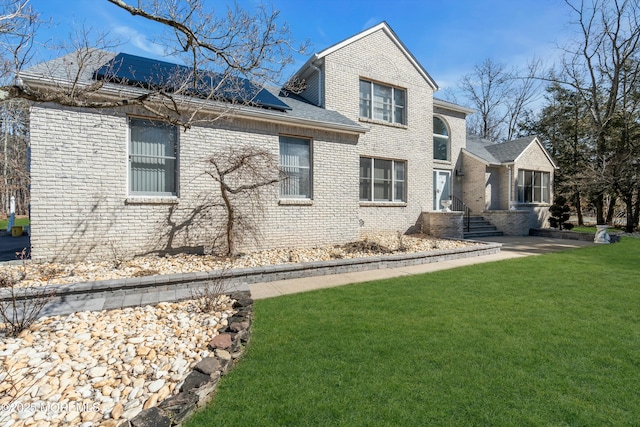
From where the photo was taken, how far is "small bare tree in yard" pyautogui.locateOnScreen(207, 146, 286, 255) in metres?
7.56

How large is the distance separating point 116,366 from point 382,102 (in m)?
11.9

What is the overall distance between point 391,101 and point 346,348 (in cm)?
1124

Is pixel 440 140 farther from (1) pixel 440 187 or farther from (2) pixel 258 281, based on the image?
(2) pixel 258 281

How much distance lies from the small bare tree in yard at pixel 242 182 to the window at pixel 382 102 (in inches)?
205

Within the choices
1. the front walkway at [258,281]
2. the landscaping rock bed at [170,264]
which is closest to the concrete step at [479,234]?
the front walkway at [258,281]

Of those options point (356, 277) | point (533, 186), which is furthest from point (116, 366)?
Answer: point (533, 186)

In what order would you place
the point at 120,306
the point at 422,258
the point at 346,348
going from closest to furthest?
the point at 346,348
the point at 120,306
the point at 422,258

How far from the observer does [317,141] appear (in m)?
9.36

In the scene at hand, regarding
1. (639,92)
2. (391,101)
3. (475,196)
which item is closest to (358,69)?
(391,101)

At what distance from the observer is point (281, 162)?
29.4ft

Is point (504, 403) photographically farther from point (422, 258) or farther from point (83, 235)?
point (83, 235)

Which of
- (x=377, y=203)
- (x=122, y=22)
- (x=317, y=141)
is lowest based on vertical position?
(x=377, y=203)

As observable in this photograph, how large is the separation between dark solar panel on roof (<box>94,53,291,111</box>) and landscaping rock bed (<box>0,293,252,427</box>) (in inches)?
189

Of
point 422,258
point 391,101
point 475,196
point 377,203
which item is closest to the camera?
point 422,258
